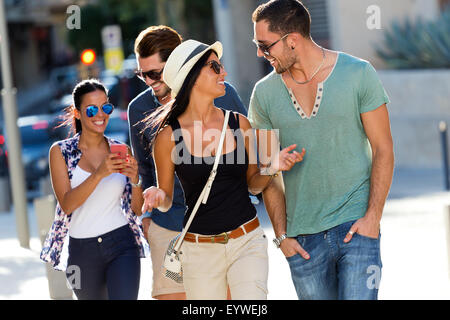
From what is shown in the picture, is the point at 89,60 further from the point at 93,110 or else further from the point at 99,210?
the point at 99,210

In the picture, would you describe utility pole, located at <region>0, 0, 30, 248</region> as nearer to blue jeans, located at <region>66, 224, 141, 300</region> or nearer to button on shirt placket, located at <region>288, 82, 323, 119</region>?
blue jeans, located at <region>66, 224, 141, 300</region>

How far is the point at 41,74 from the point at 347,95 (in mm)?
59932

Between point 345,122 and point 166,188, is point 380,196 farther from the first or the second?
point 166,188

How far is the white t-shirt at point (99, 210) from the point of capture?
5.30 meters

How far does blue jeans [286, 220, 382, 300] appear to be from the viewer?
4449mm

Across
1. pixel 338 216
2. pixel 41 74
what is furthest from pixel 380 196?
pixel 41 74

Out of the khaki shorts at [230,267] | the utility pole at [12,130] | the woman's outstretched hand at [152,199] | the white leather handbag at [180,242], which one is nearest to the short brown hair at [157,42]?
the white leather handbag at [180,242]

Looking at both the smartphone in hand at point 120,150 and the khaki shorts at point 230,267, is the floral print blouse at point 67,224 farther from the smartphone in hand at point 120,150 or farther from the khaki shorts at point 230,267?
the khaki shorts at point 230,267

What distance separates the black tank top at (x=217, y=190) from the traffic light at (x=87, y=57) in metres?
17.9

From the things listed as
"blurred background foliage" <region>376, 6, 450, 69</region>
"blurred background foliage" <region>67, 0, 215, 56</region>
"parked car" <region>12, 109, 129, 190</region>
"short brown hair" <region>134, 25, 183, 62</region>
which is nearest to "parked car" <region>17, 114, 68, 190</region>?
"parked car" <region>12, 109, 129, 190</region>

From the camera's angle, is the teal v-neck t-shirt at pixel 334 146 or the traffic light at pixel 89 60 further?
the traffic light at pixel 89 60
